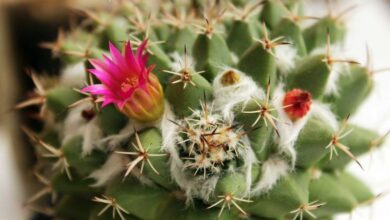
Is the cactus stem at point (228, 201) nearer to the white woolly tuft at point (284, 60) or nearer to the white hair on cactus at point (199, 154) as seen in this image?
the white hair on cactus at point (199, 154)

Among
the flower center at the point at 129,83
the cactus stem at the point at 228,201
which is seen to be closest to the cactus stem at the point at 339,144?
the cactus stem at the point at 228,201

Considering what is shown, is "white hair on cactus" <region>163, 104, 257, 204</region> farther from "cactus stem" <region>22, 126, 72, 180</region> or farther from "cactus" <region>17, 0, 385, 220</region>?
"cactus stem" <region>22, 126, 72, 180</region>

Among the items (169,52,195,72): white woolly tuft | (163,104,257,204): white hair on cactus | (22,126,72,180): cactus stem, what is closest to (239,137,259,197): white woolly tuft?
(163,104,257,204): white hair on cactus

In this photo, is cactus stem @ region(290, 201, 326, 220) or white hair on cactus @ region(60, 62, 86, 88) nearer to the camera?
cactus stem @ region(290, 201, 326, 220)

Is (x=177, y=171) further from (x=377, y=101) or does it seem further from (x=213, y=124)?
(x=377, y=101)

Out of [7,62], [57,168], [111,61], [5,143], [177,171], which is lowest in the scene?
[5,143]

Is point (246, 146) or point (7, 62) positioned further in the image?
A: point (7, 62)

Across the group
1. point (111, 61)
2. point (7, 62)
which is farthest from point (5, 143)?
point (111, 61)

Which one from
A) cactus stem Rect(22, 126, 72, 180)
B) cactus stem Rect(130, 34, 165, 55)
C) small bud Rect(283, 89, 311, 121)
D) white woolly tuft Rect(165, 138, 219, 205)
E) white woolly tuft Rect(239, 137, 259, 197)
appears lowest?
cactus stem Rect(22, 126, 72, 180)
